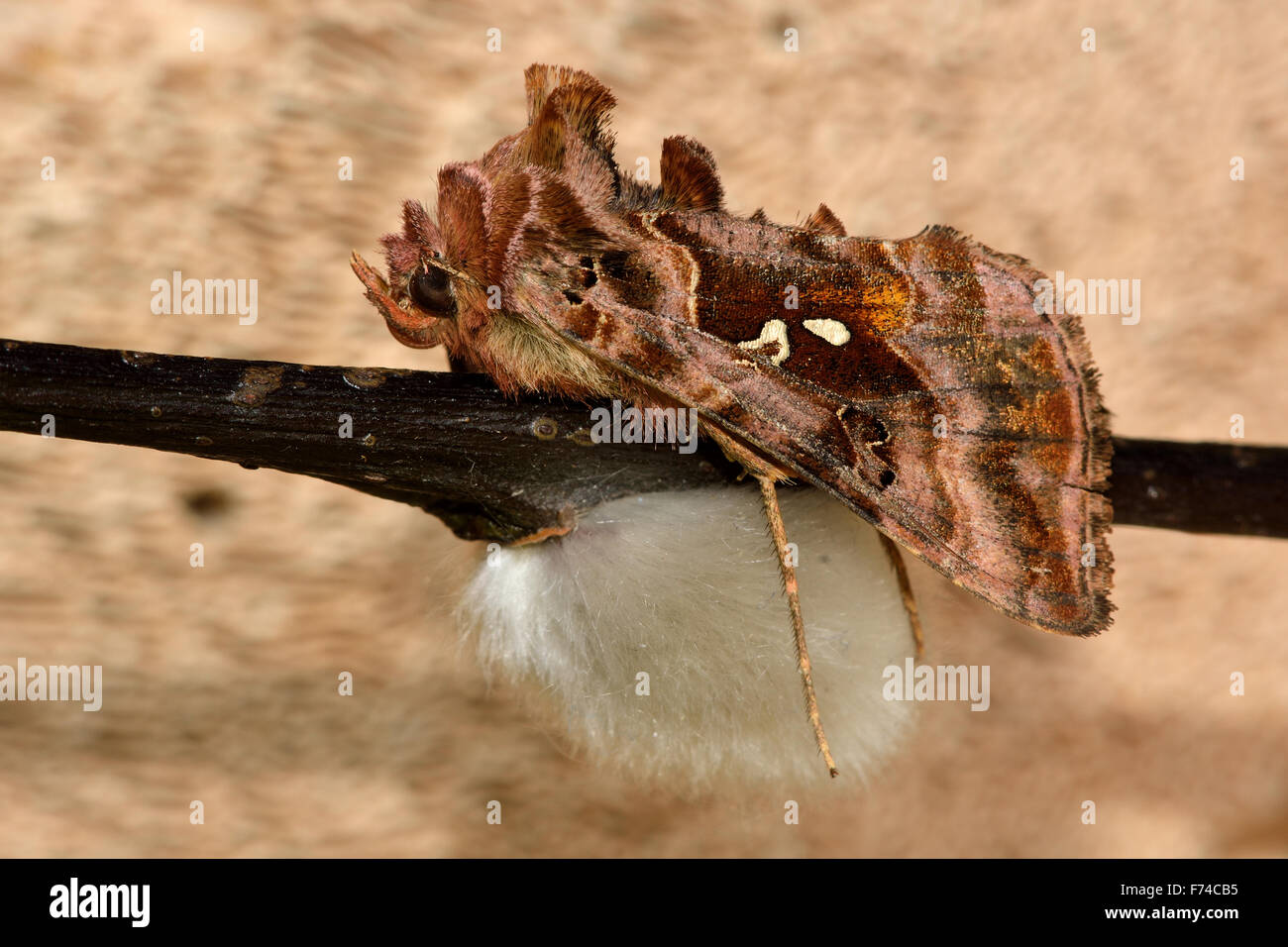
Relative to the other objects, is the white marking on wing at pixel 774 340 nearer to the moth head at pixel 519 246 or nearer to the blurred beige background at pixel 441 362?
the moth head at pixel 519 246

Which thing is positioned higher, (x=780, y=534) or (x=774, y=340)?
(x=774, y=340)
